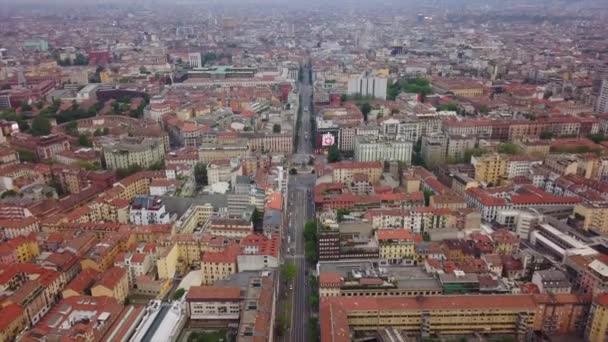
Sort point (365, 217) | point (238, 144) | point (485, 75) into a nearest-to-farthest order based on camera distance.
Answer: point (365, 217) → point (238, 144) → point (485, 75)

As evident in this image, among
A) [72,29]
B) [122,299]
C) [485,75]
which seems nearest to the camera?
[122,299]

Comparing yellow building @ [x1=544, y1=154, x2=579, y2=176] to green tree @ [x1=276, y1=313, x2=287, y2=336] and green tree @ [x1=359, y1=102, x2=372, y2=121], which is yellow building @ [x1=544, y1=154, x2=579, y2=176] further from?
green tree @ [x1=276, y1=313, x2=287, y2=336]

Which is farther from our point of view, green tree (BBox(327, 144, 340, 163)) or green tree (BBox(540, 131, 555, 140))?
green tree (BBox(540, 131, 555, 140))

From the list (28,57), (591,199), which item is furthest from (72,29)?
(591,199)

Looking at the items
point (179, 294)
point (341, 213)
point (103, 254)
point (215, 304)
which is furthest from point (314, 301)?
point (103, 254)

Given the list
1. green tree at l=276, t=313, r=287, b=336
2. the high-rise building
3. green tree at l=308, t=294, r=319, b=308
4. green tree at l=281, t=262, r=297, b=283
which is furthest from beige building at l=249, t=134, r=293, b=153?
the high-rise building

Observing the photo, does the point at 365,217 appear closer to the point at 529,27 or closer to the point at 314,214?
the point at 314,214

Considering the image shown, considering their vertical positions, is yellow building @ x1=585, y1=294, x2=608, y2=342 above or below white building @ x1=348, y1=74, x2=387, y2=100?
below
